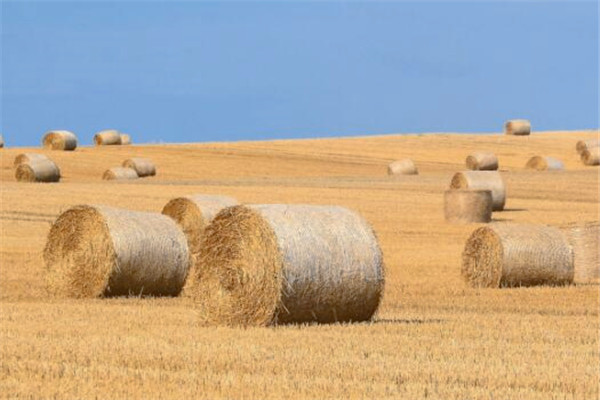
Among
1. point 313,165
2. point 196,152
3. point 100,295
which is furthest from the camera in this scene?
point 196,152

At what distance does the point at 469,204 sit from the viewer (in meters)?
A: 30.0

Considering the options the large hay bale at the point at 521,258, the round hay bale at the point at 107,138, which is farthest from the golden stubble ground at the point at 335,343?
the round hay bale at the point at 107,138

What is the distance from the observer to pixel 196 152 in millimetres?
58094

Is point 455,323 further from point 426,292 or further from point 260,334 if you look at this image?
point 426,292

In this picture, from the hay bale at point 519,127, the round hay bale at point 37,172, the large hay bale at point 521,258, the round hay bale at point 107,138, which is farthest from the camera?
the hay bale at point 519,127

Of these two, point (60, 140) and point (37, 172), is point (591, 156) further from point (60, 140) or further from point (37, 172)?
point (37, 172)

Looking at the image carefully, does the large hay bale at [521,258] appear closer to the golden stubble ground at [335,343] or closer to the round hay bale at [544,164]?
the golden stubble ground at [335,343]

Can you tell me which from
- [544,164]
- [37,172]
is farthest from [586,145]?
[37,172]

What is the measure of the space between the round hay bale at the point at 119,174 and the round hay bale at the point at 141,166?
1944 millimetres

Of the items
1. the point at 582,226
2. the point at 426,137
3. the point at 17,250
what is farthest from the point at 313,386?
the point at 426,137

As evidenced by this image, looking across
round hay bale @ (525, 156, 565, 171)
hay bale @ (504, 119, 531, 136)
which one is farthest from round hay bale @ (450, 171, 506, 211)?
hay bale @ (504, 119, 531, 136)

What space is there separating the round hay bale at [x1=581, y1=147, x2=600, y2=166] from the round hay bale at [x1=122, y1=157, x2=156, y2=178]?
19038 mm

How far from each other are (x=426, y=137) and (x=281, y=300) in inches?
2390

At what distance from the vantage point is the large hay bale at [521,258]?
18.8 m
